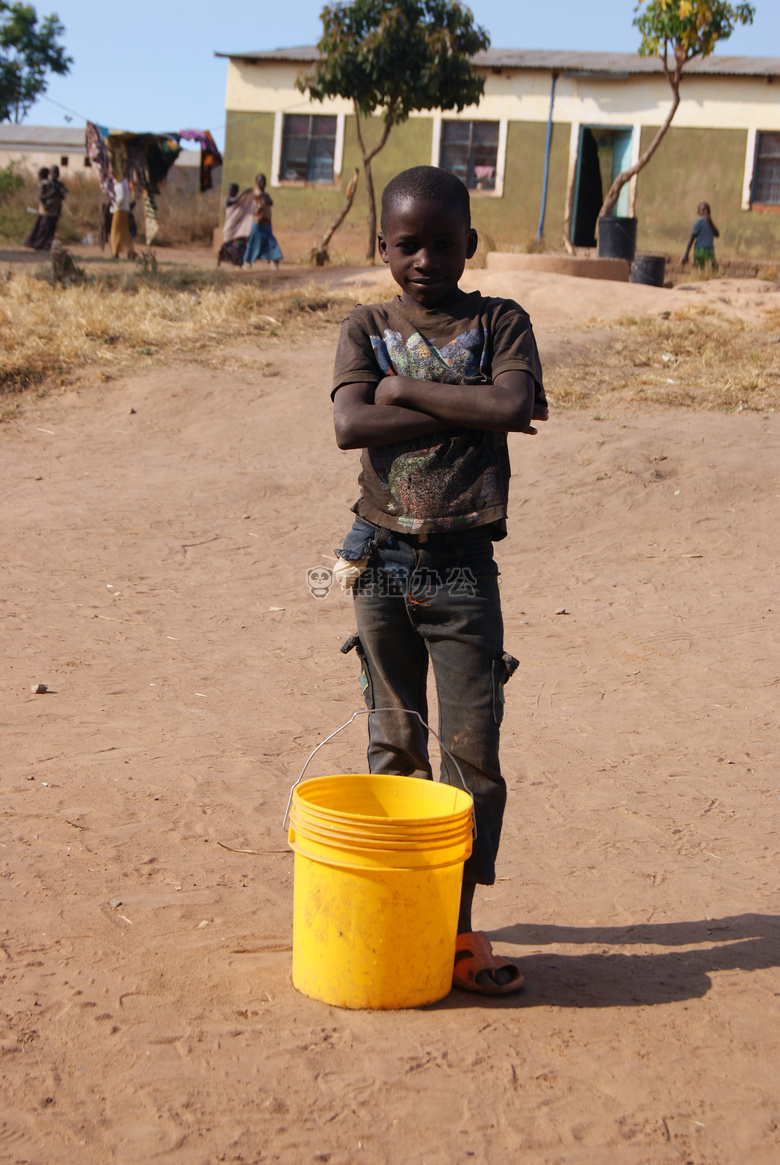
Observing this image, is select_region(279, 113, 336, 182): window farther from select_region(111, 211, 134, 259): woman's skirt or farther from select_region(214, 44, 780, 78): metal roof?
select_region(111, 211, 134, 259): woman's skirt

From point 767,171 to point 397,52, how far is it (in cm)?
767

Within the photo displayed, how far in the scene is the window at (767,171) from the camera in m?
19.0

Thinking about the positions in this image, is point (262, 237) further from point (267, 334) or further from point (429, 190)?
point (429, 190)

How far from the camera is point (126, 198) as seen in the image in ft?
58.1

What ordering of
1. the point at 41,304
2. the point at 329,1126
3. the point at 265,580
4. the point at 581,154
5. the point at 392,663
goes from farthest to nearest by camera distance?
the point at 581,154 < the point at 41,304 < the point at 265,580 < the point at 392,663 < the point at 329,1126

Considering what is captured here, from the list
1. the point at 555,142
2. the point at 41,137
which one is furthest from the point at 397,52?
the point at 41,137

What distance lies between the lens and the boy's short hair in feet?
7.61

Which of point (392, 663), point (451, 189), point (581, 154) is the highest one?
point (581, 154)

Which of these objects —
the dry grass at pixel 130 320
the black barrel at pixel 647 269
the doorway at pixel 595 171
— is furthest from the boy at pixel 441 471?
the doorway at pixel 595 171

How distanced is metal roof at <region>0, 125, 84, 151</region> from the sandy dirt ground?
91.3 feet

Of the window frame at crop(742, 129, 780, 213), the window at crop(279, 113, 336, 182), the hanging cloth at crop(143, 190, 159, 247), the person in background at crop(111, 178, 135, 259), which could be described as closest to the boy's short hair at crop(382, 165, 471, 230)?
the person in background at crop(111, 178, 135, 259)

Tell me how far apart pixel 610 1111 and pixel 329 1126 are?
0.52 m

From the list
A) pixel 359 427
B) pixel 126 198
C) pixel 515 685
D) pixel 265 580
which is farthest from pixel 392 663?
pixel 126 198

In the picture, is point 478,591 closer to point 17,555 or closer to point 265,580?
point 265,580
